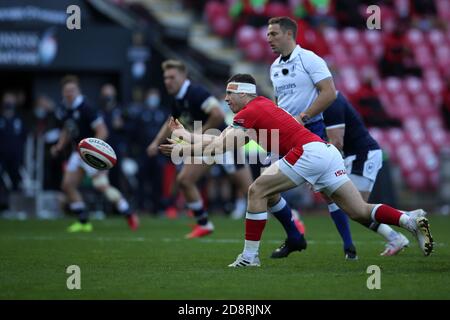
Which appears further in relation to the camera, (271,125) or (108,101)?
(108,101)

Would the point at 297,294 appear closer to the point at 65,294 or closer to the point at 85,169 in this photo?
the point at 65,294

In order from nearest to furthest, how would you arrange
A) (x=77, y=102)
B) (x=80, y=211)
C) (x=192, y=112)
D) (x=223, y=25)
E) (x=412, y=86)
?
(x=192, y=112)
(x=77, y=102)
(x=80, y=211)
(x=223, y=25)
(x=412, y=86)

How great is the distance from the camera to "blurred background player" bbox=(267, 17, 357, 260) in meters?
9.55

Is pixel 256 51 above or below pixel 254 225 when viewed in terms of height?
above

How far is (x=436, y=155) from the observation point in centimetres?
2223

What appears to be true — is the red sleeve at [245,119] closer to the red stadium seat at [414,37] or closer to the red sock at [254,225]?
the red sock at [254,225]

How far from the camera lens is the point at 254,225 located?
333 inches

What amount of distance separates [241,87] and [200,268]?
63.2 inches

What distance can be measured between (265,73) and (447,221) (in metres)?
7.90

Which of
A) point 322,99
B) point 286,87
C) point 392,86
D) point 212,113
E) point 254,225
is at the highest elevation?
point 392,86

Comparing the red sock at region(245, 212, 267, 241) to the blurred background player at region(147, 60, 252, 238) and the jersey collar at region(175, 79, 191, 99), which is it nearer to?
the blurred background player at region(147, 60, 252, 238)

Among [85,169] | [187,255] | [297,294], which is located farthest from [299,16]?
[297,294]

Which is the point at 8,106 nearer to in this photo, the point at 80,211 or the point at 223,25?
the point at 80,211

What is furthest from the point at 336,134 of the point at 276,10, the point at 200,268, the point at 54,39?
the point at 276,10
